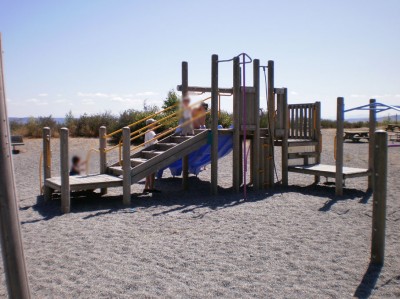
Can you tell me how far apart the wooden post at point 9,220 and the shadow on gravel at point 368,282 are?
2839 millimetres

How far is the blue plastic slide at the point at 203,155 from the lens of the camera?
33.5 feet

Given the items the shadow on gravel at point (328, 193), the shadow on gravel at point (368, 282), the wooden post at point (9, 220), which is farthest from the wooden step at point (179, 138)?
the wooden post at point (9, 220)

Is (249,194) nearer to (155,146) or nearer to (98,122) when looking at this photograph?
(155,146)

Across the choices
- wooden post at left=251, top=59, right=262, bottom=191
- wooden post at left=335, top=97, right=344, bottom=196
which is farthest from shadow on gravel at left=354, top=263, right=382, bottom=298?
wooden post at left=251, top=59, right=262, bottom=191

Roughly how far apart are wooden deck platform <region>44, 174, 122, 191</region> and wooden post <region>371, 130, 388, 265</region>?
16.6 feet

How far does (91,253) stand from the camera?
5.36 m

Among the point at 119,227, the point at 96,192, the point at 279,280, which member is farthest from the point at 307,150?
the point at 279,280

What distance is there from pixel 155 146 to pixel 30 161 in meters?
8.24

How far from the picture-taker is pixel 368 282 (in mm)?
4371

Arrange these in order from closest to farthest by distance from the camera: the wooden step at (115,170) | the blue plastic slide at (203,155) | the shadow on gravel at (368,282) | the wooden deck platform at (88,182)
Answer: the shadow on gravel at (368,282), the wooden deck platform at (88,182), the wooden step at (115,170), the blue plastic slide at (203,155)

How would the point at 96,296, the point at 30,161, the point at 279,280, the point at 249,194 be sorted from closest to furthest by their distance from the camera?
the point at 96,296 → the point at 279,280 → the point at 249,194 → the point at 30,161

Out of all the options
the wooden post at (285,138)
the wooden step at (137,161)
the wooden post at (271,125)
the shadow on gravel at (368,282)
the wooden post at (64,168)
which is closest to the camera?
the shadow on gravel at (368,282)

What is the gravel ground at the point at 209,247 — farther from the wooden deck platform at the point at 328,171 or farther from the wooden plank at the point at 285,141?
the wooden plank at the point at 285,141

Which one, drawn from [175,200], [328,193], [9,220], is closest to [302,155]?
[328,193]
